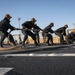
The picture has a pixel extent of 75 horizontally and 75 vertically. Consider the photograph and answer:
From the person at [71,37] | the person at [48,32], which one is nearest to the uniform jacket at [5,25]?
the person at [48,32]

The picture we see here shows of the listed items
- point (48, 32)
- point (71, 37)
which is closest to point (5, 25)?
point (48, 32)

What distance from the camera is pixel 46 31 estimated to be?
1773cm

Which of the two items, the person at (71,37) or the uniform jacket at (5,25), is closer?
the uniform jacket at (5,25)

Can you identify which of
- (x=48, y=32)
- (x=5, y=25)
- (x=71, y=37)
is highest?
(x=5, y=25)

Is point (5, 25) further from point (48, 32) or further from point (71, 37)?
point (71, 37)

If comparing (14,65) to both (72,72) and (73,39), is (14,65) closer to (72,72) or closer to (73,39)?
(72,72)

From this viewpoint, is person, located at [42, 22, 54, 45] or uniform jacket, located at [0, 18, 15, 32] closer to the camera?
uniform jacket, located at [0, 18, 15, 32]

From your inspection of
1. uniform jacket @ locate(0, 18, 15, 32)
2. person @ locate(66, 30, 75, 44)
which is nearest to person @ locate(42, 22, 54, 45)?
person @ locate(66, 30, 75, 44)

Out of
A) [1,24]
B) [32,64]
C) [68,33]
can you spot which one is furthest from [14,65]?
[68,33]

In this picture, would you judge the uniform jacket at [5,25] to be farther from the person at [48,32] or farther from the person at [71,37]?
the person at [71,37]

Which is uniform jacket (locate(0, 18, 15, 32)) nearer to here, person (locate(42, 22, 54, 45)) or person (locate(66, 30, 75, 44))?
person (locate(42, 22, 54, 45))

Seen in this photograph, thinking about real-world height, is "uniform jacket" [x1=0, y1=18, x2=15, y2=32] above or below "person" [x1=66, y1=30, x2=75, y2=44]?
above

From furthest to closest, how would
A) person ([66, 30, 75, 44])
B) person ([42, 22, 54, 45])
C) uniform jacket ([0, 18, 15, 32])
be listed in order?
1. person ([66, 30, 75, 44])
2. person ([42, 22, 54, 45])
3. uniform jacket ([0, 18, 15, 32])

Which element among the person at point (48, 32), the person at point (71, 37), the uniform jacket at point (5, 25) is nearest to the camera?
the uniform jacket at point (5, 25)
